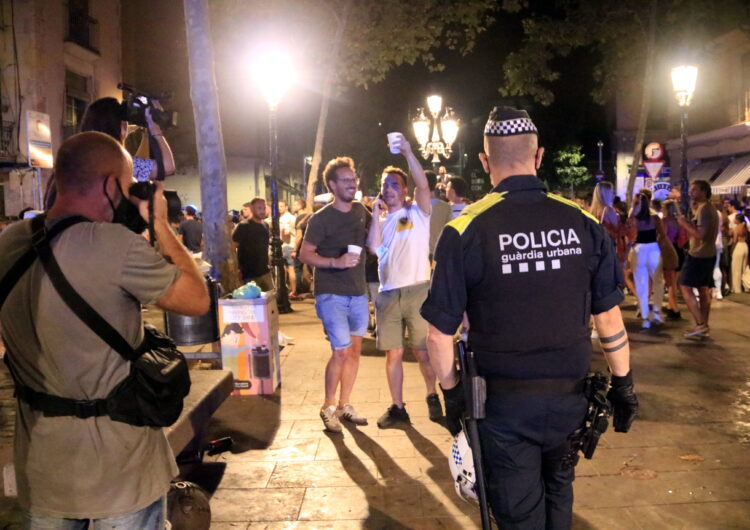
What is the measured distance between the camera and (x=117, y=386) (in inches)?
88.0

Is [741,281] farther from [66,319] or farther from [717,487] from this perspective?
[66,319]

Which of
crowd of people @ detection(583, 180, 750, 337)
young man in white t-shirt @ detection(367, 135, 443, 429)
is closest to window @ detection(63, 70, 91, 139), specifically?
crowd of people @ detection(583, 180, 750, 337)

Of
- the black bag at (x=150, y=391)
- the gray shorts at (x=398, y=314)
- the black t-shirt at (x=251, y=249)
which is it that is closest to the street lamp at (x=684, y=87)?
the black t-shirt at (x=251, y=249)

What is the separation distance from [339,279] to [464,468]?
3285mm

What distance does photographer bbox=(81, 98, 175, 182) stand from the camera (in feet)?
12.9

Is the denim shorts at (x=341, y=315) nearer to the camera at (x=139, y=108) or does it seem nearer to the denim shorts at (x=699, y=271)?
the camera at (x=139, y=108)

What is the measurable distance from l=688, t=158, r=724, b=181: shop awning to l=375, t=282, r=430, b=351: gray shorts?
2568 centimetres

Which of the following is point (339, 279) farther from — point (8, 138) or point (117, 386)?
point (8, 138)

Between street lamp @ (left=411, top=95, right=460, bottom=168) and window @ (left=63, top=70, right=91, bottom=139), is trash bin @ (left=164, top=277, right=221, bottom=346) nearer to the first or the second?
street lamp @ (left=411, top=95, right=460, bottom=168)

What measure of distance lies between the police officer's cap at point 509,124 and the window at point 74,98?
2111 cm

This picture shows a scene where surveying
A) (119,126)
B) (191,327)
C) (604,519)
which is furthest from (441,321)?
(191,327)

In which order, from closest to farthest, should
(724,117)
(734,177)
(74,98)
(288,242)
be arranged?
(288,242) < (74,98) < (734,177) < (724,117)

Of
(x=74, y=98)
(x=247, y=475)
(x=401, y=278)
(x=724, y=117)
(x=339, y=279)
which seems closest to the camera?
(x=247, y=475)

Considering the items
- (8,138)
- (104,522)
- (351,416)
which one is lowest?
(351,416)
